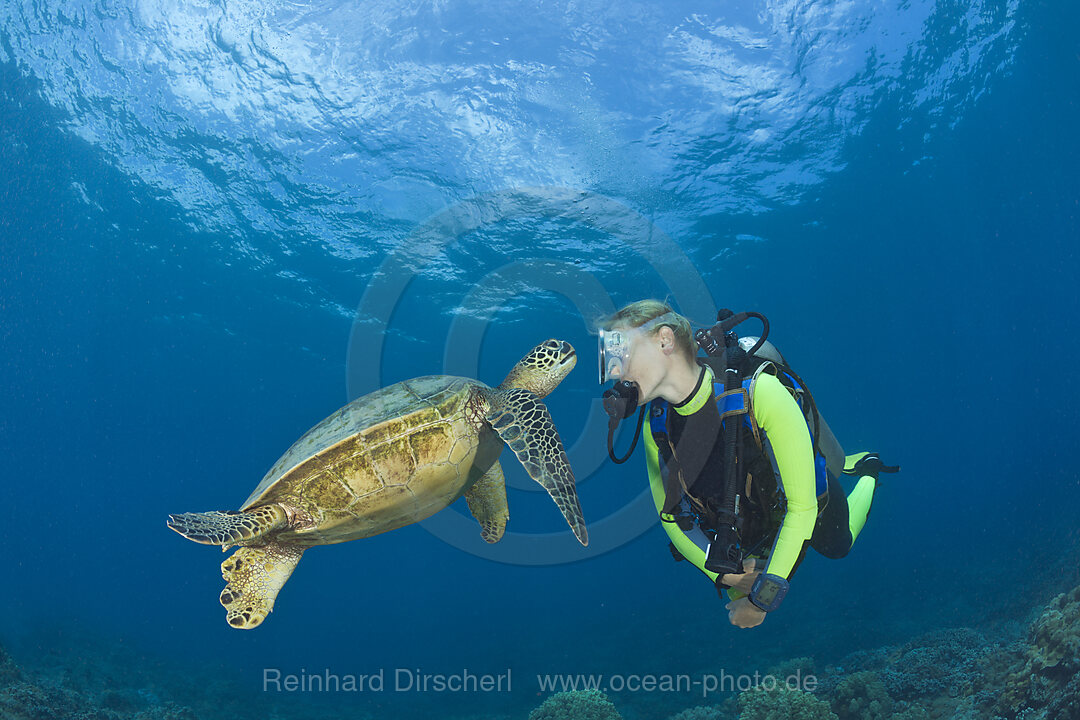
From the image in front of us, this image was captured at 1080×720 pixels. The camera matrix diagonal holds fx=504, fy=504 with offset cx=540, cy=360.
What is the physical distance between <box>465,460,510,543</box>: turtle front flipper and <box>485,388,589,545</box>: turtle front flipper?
4.07ft

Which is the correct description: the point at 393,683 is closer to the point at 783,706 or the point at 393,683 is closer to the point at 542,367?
the point at 783,706

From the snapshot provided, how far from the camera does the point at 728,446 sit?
9.73 ft

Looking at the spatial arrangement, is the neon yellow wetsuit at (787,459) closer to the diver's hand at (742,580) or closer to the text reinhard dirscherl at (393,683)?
the diver's hand at (742,580)

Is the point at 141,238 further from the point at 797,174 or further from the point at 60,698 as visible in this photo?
the point at 797,174

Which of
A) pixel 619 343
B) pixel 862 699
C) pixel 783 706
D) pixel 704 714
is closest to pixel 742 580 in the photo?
pixel 619 343

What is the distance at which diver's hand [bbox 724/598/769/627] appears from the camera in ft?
9.30

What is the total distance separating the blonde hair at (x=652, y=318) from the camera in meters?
3.23

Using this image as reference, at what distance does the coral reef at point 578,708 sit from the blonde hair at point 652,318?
A: 6880mm

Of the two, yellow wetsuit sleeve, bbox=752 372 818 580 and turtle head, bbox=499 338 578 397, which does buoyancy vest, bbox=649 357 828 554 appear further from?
turtle head, bbox=499 338 578 397

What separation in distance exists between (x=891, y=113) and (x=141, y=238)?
88.7 feet

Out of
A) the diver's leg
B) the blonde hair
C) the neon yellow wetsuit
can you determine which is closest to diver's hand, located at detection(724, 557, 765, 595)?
the neon yellow wetsuit

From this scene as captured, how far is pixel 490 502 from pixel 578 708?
14.8 ft

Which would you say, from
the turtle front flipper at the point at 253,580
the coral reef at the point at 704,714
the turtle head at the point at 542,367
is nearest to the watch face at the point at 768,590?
the turtle head at the point at 542,367

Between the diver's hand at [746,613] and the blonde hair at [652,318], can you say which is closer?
the diver's hand at [746,613]
